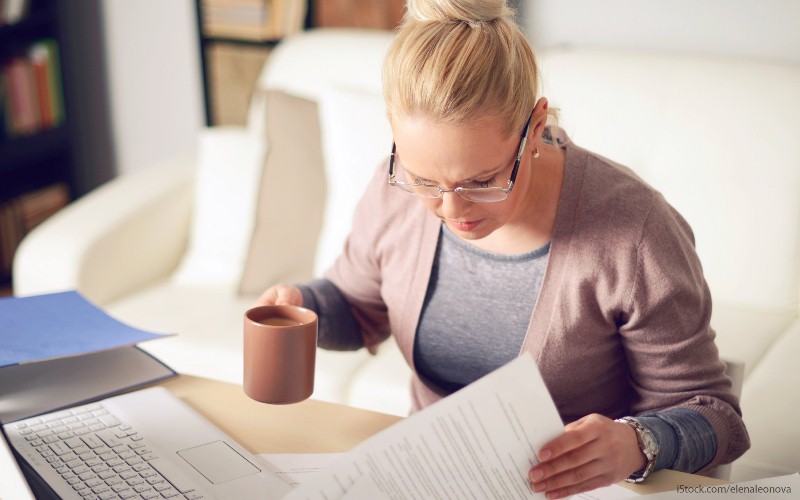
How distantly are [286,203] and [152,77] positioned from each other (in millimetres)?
1284

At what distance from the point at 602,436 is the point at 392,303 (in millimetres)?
447

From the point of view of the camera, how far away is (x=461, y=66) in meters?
0.98

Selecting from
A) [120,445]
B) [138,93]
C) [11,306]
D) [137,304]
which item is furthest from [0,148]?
[120,445]

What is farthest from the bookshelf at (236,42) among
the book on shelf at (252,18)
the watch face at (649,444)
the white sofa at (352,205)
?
the watch face at (649,444)

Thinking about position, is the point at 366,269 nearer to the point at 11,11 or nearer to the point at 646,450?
the point at 646,450

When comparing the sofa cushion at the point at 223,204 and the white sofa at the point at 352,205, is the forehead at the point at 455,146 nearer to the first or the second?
the white sofa at the point at 352,205

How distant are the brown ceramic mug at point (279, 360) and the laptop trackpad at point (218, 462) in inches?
2.6

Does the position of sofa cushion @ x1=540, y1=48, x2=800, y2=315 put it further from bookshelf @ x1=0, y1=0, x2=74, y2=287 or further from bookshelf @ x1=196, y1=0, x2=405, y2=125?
bookshelf @ x1=0, y1=0, x2=74, y2=287

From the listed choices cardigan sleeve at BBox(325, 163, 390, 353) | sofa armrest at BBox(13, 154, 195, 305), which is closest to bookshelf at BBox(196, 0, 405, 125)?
sofa armrest at BBox(13, 154, 195, 305)

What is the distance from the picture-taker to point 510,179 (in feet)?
3.36

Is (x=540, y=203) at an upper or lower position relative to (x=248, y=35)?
lower

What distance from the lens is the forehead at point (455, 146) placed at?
980mm

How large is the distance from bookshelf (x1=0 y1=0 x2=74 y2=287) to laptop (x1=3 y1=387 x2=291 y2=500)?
2.13 m

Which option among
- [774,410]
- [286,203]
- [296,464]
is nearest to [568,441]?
[296,464]
